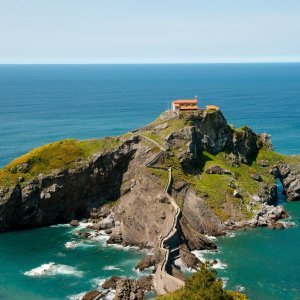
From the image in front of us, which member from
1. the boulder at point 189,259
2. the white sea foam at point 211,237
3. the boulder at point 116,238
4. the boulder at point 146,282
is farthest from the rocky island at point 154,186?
the boulder at point 146,282

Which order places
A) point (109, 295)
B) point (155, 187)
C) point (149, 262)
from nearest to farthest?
point (109, 295), point (149, 262), point (155, 187)

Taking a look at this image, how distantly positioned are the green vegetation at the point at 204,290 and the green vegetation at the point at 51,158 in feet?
196

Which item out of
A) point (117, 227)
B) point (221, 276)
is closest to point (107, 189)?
point (117, 227)

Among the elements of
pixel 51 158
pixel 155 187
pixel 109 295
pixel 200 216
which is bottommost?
pixel 109 295

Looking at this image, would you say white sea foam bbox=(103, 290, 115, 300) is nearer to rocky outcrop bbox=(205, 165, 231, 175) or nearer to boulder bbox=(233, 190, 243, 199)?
boulder bbox=(233, 190, 243, 199)

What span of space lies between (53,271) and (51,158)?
35924 mm

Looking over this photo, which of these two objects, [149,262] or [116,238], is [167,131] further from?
[149,262]

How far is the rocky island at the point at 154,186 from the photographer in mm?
101500

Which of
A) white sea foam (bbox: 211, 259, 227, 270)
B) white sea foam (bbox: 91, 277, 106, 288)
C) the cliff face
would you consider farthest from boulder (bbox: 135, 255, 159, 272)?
white sea foam (bbox: 211, 259, 227, 270)

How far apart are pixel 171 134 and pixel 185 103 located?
16.4 meters

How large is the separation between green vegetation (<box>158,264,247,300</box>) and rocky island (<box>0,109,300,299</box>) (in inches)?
1170

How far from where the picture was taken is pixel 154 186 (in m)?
107

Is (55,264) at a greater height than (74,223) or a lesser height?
lesser

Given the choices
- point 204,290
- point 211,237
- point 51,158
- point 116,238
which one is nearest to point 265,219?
point 211,237
